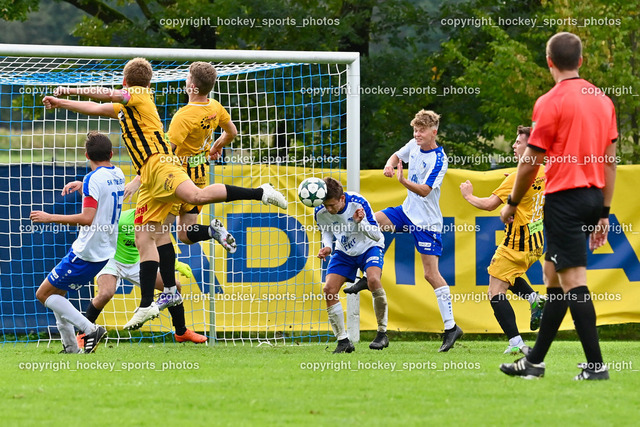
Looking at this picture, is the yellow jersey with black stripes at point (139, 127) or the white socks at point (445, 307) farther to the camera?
the white socks at point (445, 307)

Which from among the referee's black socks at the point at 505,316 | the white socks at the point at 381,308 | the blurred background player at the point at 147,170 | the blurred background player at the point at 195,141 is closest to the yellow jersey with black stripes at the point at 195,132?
the blurred background player at the point at 195,141

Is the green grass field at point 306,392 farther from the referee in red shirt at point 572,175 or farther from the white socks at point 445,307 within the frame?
the white socks at point 445,307

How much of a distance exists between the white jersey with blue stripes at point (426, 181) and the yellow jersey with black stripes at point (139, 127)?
270 cm

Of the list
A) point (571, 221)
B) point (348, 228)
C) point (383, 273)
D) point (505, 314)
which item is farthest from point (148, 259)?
point (571, 221)

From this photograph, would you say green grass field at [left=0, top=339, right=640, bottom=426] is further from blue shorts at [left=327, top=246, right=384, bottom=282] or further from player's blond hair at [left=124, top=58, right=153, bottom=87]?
player's blond hair at [left=124, top=58, right=153, bottom=87]

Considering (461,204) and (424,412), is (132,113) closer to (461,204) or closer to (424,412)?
(424,412)

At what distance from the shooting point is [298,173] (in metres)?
11.0

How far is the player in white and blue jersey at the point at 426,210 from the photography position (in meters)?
8.87

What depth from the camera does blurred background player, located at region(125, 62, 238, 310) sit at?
8.29 m

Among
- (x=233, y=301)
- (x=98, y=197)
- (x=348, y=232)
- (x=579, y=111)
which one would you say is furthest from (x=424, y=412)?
(x=233, y=301)

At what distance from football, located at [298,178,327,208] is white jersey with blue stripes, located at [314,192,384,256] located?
1.61 feet

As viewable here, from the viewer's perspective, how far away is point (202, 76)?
8.30 m

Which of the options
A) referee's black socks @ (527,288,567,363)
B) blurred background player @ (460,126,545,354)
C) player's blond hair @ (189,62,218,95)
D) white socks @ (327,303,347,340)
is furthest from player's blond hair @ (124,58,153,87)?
referee's black socks @ (527,288,567,363)

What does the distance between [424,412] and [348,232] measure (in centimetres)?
385
